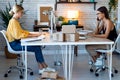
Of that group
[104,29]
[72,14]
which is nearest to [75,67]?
[104,29]

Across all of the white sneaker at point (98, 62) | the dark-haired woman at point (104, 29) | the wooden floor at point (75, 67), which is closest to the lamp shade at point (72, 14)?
the wooden floor at point (75, 67)

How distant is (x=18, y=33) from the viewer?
4445 millimetres

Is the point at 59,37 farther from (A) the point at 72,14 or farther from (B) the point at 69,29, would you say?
(A) the point at 72,14

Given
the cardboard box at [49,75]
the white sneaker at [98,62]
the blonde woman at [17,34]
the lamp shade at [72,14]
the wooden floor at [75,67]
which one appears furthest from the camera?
the lamp shade at [72,14]

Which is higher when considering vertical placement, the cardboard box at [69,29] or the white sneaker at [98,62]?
the cardboard box at [69,29]

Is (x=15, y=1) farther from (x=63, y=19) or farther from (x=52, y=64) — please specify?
(x=52, y=64)

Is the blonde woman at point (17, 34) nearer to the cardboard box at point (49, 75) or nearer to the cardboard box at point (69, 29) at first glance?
the cardboard box at point (49, 75)

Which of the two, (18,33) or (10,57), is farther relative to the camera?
(10,57)

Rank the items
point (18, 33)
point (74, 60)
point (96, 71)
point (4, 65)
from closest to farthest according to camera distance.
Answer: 1. point (18, 33)
2. point (96, 71)
3. point (4, 65)
4. point (74, 60)

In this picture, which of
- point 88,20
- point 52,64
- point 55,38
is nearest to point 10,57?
point 52,64

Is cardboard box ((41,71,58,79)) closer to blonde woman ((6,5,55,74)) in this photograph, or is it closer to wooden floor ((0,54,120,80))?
blonde woman ((6,5,55,74))

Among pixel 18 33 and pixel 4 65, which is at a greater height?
pixel 18 33

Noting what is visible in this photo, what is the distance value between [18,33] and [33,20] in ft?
7.31

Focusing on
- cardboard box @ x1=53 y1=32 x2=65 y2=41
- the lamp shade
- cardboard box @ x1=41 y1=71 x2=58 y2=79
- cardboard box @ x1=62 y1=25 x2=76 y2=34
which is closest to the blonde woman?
cardboard box @ x1=41 y1=71 x2=58 y2=79
